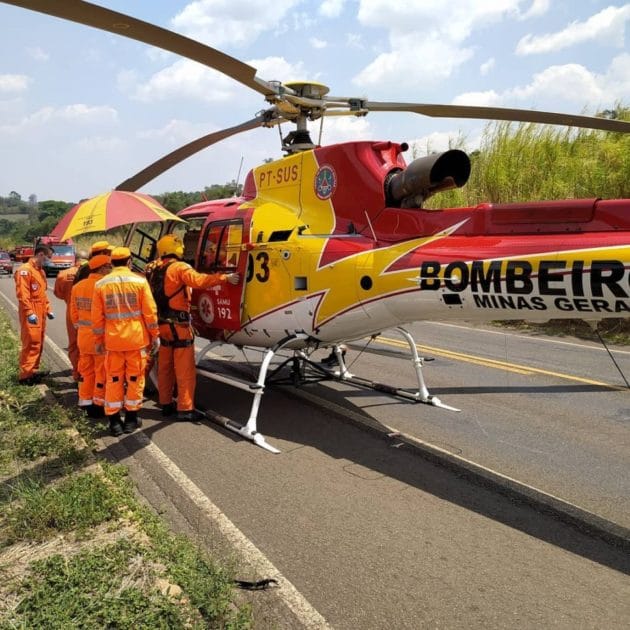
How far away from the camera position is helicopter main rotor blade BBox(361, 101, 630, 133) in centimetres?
518

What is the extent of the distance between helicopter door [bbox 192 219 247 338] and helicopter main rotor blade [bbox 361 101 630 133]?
215 centimetres

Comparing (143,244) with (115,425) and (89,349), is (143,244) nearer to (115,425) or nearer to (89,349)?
(89,349)

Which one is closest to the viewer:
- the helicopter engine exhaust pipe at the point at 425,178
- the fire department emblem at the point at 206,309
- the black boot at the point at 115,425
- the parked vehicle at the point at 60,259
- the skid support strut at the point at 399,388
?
the helicopter engine exhaust pipe at the point at 425,178

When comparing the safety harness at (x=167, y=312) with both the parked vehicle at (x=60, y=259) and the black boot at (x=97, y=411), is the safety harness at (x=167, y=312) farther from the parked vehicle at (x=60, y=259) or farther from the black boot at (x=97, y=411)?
the parked vehicle at (x=60, y=259)

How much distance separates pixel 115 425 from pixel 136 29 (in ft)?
12.6

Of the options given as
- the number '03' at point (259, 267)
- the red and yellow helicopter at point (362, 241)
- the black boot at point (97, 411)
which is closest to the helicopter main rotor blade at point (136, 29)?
the red and yellow helicopter at point (362, 241)

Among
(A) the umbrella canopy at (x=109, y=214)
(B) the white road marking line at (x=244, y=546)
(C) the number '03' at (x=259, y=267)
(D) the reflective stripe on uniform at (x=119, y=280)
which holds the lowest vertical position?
(B) the white road marking line at (x=244, y=546)

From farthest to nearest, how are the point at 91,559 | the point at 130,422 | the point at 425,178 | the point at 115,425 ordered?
the point at 130,422
the point at 115,425
the point at 425,178
the point at 91,559

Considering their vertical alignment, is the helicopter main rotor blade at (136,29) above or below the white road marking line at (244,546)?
above

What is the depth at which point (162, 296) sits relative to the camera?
6383mm

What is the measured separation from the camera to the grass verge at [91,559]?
2818 millimetres

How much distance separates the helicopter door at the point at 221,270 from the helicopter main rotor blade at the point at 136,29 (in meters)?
2.36

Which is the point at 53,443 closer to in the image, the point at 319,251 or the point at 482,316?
the point at 319,251

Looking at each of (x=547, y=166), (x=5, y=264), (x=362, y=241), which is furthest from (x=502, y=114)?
(x=5, y=264)
